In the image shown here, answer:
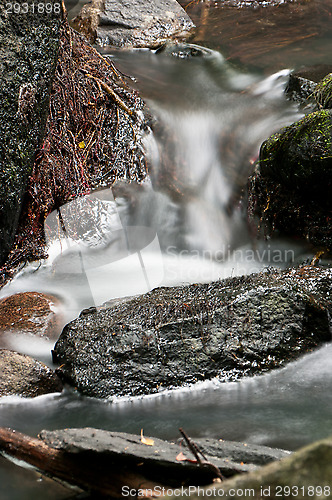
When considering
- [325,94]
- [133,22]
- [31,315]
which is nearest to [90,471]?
[31,315]

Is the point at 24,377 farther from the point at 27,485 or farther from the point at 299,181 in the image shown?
the point at 299,181

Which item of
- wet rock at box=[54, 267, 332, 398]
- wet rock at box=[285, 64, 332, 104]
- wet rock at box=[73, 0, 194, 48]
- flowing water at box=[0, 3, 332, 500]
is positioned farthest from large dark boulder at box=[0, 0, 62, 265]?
wet rock at box=[73, 0, 194, 48]

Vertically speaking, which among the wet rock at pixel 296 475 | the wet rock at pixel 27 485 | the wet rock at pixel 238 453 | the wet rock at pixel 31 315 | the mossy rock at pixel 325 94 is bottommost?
the wet rock at pixel 31 315

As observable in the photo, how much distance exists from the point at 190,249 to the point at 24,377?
2.58m

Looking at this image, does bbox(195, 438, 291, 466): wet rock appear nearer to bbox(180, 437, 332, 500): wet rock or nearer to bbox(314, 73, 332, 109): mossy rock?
bbox(180, 437, 332, 500): wet rock

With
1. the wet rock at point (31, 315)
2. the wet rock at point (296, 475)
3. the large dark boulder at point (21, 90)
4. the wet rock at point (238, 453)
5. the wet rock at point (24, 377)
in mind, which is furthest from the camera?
the large dark boulder at point (21, 90)

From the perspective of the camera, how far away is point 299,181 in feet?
15.9

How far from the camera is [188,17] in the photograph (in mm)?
10086

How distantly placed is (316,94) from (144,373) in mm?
4320

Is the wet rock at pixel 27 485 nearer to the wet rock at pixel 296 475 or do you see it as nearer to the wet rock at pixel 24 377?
the wet rock at pixel 24 377

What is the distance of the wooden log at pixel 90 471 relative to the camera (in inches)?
84.0

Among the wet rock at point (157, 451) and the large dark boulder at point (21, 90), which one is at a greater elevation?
the large dark boulder at point (21, 90)

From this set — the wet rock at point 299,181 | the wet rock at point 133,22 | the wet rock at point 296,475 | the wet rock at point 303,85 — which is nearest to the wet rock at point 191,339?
the wet rock at point 299,181

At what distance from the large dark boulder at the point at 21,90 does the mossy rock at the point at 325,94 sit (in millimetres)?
3172
